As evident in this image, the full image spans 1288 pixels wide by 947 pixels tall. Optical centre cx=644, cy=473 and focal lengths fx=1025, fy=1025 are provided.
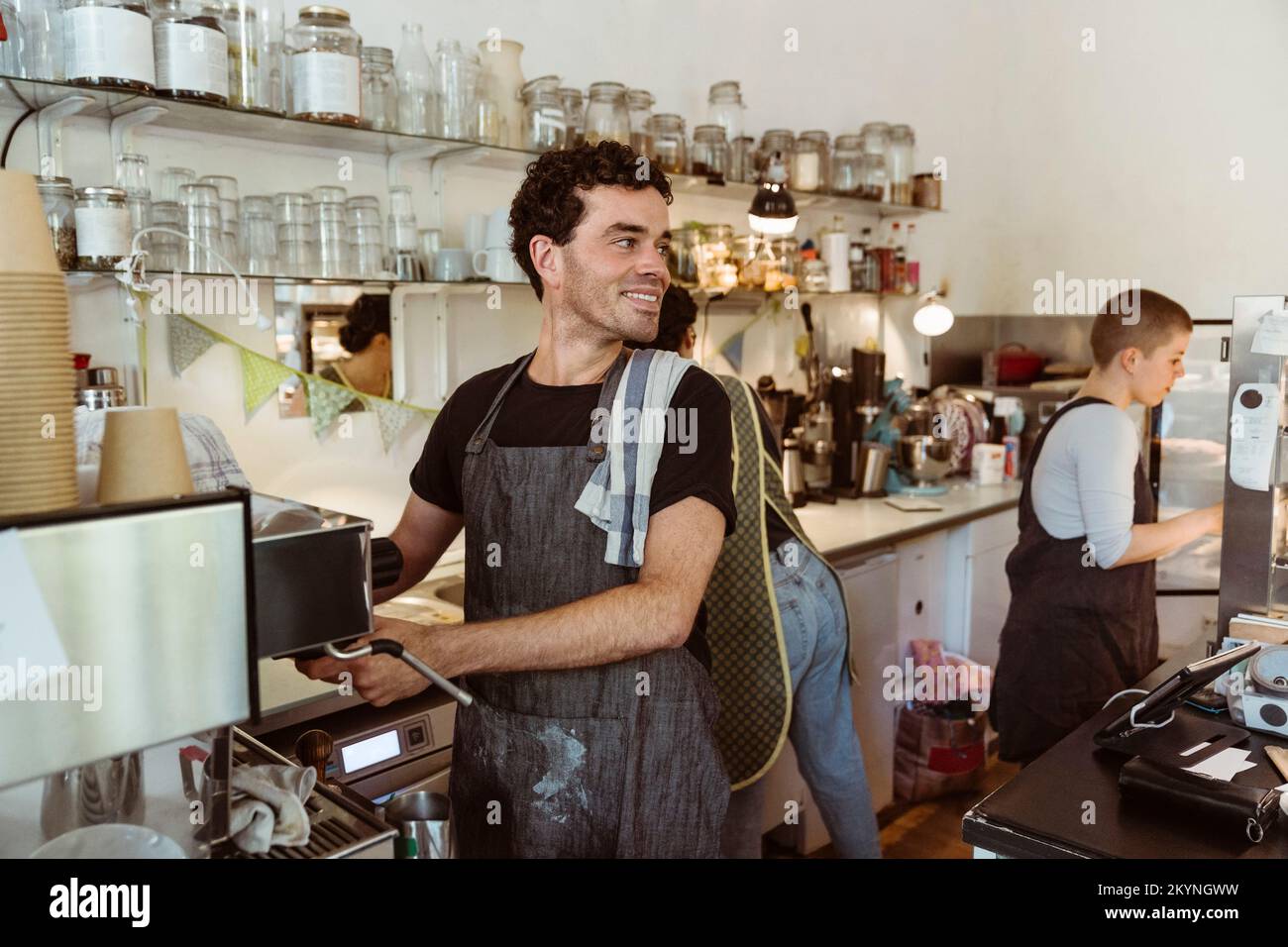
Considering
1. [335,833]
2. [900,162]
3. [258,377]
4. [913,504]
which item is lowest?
[913,504]

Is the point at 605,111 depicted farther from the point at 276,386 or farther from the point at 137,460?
the point at 137,460

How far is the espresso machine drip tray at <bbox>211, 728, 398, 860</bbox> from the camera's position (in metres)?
1.01

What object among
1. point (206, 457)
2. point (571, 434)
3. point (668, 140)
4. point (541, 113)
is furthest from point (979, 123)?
point (206, 457)

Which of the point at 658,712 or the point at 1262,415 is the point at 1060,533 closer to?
the point at 1262,415

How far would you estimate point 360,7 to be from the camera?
2611 mm

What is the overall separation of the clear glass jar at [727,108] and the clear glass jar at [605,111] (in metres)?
0.62

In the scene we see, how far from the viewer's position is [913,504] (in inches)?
151

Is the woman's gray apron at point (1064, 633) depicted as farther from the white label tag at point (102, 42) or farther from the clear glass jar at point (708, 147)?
the white label tag at point (102, 42)

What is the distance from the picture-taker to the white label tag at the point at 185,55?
2.01 m

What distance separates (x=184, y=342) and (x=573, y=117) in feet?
4.20

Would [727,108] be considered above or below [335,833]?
above
